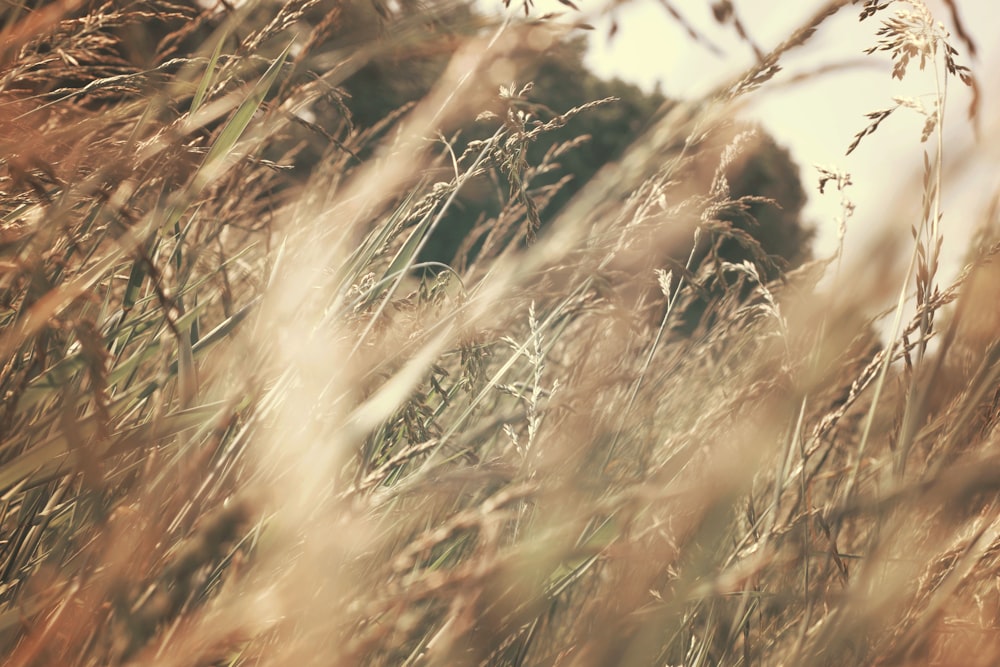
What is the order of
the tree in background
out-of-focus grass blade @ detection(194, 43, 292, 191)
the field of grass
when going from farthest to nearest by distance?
the tree in background
out-of-focus grass blade @ detection(194, 43, 292, 191)
the field of grass

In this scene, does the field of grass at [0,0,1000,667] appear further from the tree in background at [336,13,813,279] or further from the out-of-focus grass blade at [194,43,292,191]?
the tree in background at [336,13,813,279]

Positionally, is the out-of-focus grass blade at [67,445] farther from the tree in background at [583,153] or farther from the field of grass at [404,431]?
the tree in background at [583,153]

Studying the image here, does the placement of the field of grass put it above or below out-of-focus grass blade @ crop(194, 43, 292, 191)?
below

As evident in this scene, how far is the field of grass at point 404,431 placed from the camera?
41 cm

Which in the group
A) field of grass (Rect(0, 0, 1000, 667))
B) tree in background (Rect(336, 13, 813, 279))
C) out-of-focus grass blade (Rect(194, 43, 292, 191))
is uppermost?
out-of-focus grass blade (Rect(194, 43, 292, 191))

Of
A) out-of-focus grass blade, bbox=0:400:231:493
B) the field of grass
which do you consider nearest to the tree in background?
the field of grass

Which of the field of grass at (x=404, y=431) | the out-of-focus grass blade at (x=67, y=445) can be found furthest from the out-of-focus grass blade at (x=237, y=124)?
the out-of-focus grass blade at (x=67, y=445)

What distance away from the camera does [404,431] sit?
1.02 m

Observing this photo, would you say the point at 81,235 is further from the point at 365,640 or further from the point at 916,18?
the point at 916,18

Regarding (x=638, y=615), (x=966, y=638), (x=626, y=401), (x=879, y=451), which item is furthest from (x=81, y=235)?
(x=879, y=451)

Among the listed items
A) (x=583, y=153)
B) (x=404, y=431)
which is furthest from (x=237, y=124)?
(x=583, y=153)

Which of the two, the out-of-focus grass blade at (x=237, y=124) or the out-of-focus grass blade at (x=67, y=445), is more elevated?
the out-of-focus grass blade at (x=237, y=124)

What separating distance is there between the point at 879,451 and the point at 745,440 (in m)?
0.72

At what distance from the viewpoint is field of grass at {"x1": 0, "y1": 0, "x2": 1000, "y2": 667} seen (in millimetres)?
410
